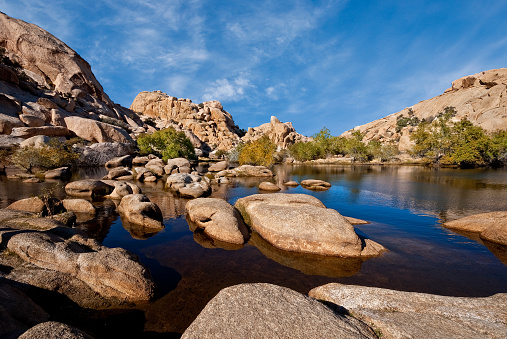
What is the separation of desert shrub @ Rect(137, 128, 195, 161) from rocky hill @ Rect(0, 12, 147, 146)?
5.55 metres

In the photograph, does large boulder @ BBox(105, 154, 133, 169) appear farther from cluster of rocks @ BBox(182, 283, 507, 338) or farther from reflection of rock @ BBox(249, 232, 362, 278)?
cluster of rocks @ BBox(182, 283, 507, 338)

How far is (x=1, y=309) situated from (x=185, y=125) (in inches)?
5156

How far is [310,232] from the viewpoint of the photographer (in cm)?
994

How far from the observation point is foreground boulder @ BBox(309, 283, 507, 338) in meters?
3.68

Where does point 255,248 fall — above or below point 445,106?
below

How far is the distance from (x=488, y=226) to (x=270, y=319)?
1509 cm

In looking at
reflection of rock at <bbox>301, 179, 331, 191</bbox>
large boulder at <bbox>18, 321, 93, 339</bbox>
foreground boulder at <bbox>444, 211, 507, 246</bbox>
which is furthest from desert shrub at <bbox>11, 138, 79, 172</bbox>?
foreground boulder at <bbox>444, 211, 507, 246</bbox>

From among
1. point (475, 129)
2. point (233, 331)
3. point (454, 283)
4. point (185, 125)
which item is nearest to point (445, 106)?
point (475, 129)

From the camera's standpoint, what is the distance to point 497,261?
9.21m

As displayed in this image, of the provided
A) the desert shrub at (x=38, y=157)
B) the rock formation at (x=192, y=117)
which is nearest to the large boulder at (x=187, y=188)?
the desert shrub at (x=38, y=157)

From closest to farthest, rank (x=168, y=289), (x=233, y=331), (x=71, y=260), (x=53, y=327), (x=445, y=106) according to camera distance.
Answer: (x=53, y=327)
(x=233, y=331)
(x=71, y=260)
(x=168, y=289)
(x=445, y=106)

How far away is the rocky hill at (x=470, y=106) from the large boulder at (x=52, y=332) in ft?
393

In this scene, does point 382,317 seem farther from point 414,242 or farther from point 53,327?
point 414,242

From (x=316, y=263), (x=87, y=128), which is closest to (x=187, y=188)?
(x=316, y=263)
